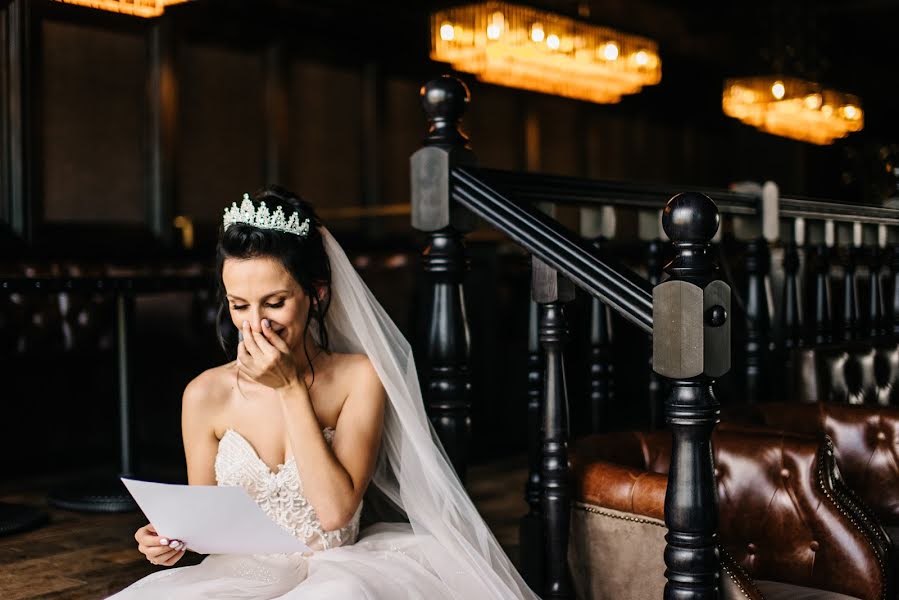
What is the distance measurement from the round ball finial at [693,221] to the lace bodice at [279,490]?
0.84 m

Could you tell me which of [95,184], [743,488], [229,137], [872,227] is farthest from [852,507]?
[229,137]

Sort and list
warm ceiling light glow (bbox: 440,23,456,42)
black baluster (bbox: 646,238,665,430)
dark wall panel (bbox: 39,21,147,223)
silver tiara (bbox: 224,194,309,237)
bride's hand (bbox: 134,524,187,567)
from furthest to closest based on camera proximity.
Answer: dark wall panel (bbox: 39,21,147,223) → warm ceiling light glow (bbox: 440,23,456,42) → black baluster (bbox: 646,238,665,430) → silver tiara (bbox: 224,194,309,237) → bride's hand (bbox: 134,524,187,567)

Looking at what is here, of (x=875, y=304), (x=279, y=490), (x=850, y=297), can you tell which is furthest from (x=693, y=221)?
(x=875, y=304)

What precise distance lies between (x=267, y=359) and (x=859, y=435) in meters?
1.78

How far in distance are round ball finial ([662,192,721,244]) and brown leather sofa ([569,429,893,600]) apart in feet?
1.76

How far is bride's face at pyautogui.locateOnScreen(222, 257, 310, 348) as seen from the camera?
6.83ft

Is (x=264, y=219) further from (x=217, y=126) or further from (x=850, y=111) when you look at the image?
(x=850, y=111)

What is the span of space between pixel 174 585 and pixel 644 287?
3.53 ft

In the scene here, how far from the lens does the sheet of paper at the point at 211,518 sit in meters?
1.86

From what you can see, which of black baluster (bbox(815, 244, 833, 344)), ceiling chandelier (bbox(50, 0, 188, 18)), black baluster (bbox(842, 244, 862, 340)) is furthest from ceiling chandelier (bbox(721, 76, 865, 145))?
ceiling chandelier (bbox(50, 0, 188, 18))

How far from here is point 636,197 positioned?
2.90 m

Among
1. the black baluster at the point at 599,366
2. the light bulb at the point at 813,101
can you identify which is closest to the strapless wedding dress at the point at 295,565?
the black baluster at the point at 599,366

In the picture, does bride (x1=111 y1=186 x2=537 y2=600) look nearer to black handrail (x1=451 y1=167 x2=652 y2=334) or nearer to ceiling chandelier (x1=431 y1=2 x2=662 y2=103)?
black handrail (x1=451 y1=167 x2=652 y2=334)

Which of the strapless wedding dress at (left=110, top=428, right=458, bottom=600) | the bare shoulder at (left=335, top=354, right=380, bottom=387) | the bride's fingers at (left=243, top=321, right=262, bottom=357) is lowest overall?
the strapless wedding dress at (left=110, top=428, right=458, bottom=600)
